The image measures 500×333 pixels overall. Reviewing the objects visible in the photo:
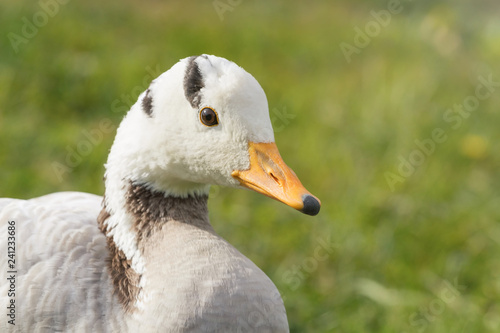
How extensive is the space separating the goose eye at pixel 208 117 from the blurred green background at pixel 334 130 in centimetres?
189

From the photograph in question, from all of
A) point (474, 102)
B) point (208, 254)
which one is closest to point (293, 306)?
point (208, 254)

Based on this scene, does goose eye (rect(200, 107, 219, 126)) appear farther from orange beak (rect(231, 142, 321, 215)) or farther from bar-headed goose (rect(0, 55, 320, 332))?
orange beak (rect(231, 142, 321, 215))

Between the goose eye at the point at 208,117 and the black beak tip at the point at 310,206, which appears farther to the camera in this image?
the goose eye at the point at 208,117

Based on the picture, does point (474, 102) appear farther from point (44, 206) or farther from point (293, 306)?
point (44, 206)

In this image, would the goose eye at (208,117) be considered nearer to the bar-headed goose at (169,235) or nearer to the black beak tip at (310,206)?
A: the bar-headed goose at (169,235)

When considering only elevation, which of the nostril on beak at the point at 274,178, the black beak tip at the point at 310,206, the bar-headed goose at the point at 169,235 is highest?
the black beak tip at the point at 310,206

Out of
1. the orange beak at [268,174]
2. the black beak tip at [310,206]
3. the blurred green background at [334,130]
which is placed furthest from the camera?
the blurred green background at [334,130]

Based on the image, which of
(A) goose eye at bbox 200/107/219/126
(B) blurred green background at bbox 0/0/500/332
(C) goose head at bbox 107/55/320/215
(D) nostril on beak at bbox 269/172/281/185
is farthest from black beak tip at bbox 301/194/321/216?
(B) blurred green background at bbox 0/0/500/332

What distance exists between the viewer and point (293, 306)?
12.8 ft

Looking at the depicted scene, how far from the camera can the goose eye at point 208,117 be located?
2279mm

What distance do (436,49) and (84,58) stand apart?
379 centimetres

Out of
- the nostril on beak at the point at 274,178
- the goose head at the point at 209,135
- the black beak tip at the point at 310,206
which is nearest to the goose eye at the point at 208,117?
the goose head at the point at 209,135

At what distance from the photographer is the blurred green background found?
4.22 metres

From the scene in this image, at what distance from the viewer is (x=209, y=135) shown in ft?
7.63
